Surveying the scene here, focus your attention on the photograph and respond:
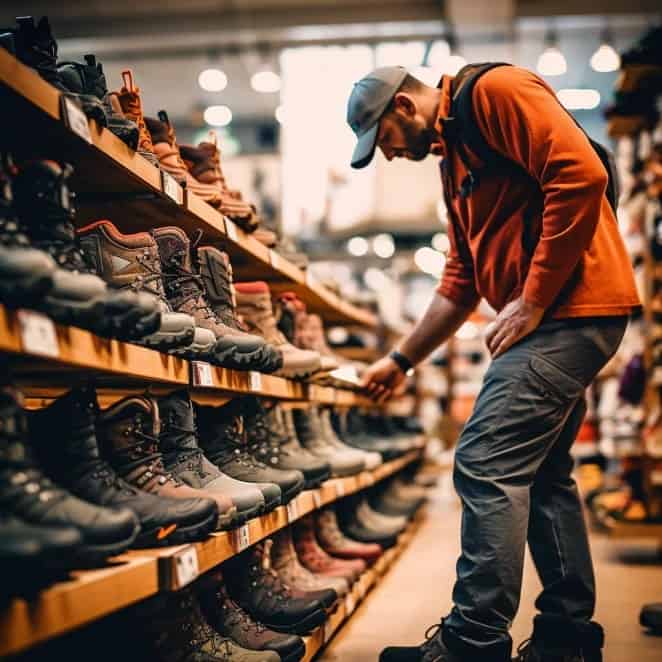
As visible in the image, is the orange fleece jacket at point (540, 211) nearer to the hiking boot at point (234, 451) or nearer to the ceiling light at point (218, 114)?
the hiking boot at point (234, 451)

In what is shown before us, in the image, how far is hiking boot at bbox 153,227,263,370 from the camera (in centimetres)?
217

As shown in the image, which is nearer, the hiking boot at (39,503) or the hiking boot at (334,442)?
the hiking boot at (39,503)

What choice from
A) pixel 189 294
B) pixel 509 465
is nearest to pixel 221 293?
pixel 189 294

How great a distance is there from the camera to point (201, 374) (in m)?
2.08

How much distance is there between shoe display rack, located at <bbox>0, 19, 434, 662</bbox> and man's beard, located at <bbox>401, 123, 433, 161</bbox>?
0.56 meters

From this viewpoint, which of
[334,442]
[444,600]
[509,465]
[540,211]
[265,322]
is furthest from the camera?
[334,442]

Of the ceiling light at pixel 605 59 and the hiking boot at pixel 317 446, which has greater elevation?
the ceiling light at pixel 605 59

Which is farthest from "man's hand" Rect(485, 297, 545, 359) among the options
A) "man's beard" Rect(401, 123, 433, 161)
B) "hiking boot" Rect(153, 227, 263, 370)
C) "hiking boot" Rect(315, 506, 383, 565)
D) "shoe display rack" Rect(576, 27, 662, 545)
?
"shoe display rack" Rect(576, 27, 662, 545)

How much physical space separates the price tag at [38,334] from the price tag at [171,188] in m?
0.72

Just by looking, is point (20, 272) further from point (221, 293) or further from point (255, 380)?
point (255, 380)

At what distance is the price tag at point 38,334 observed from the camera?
1.29m

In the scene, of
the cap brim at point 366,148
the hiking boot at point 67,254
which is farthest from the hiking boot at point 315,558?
the hiking boot at point 67,254

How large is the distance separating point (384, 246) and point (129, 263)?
9886mm

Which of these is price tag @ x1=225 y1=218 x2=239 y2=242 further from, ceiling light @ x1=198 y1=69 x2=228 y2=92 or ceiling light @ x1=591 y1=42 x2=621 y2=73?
ceiling light @ x1=198 y1=69 x2=228 y2=92
